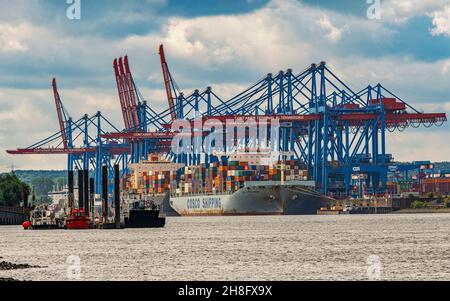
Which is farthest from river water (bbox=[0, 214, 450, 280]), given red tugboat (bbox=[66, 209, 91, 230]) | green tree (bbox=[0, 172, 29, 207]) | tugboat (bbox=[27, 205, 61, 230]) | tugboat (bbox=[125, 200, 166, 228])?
green tree (bbox=[0, 172, 29, 207])

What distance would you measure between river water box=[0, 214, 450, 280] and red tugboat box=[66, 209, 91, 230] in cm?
1976

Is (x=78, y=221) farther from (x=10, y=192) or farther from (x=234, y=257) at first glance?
(x=234, y=257)

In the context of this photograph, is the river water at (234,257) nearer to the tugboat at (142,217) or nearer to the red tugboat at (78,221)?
the red tugboat at (78,221)

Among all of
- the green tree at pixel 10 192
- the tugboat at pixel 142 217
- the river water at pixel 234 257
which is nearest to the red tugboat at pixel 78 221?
the tugboat at pixel 142 217

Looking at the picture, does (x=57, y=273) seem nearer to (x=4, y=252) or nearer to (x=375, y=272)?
(x=375, y=272)

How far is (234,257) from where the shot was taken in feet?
255

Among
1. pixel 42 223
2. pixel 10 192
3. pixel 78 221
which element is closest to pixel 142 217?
pixel 78 221

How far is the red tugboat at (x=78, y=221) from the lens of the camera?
134 m

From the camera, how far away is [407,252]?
266 feet

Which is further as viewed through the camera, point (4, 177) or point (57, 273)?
point (4, 177)

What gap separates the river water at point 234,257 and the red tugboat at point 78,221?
1976cm
